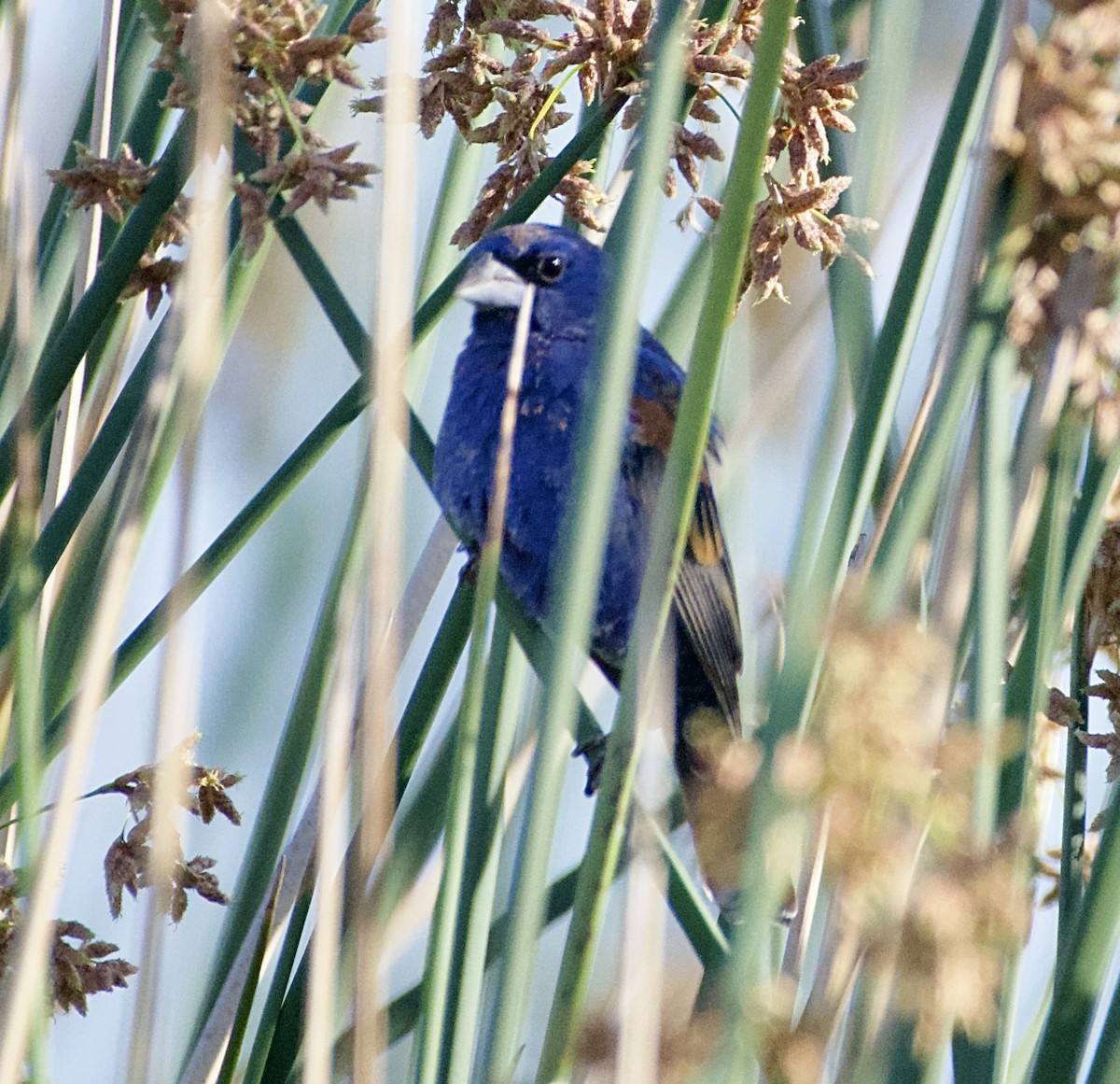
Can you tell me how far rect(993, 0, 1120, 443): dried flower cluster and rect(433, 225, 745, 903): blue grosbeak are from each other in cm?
119

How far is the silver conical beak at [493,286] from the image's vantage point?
7.14ft

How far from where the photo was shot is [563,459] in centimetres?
244

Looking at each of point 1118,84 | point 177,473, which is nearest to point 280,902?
point 177,473

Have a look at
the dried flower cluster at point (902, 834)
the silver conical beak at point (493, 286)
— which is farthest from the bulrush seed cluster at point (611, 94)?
the dried flower cluster at point (902, 834)

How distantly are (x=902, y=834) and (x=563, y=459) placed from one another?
5.26 feet

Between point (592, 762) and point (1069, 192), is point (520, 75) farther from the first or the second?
point (592, 762)

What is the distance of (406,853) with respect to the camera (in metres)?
1.87

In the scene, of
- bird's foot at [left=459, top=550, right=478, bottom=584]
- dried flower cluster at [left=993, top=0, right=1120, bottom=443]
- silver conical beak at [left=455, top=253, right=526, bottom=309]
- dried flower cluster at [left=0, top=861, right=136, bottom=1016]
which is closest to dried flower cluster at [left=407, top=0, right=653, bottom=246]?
silver conical beak at [left=455, top=253, right=526, bottom=309]

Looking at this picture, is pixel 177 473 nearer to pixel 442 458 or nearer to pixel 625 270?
pixel 625 270

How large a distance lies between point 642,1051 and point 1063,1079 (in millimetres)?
433

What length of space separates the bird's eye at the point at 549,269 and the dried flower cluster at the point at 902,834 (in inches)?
69.2

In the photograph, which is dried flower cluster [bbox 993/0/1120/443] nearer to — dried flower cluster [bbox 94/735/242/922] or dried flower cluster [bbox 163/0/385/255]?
dried flower cluster [bbox 163/0/385/255]

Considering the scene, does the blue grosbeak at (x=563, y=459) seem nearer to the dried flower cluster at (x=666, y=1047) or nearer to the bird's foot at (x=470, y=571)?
the bird's foot at (x=470, y=571)

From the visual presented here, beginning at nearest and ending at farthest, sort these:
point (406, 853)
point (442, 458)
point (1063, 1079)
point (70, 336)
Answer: point (1063, 1079) → point (70, 336) → point (406, 853) → point (442, 458)
